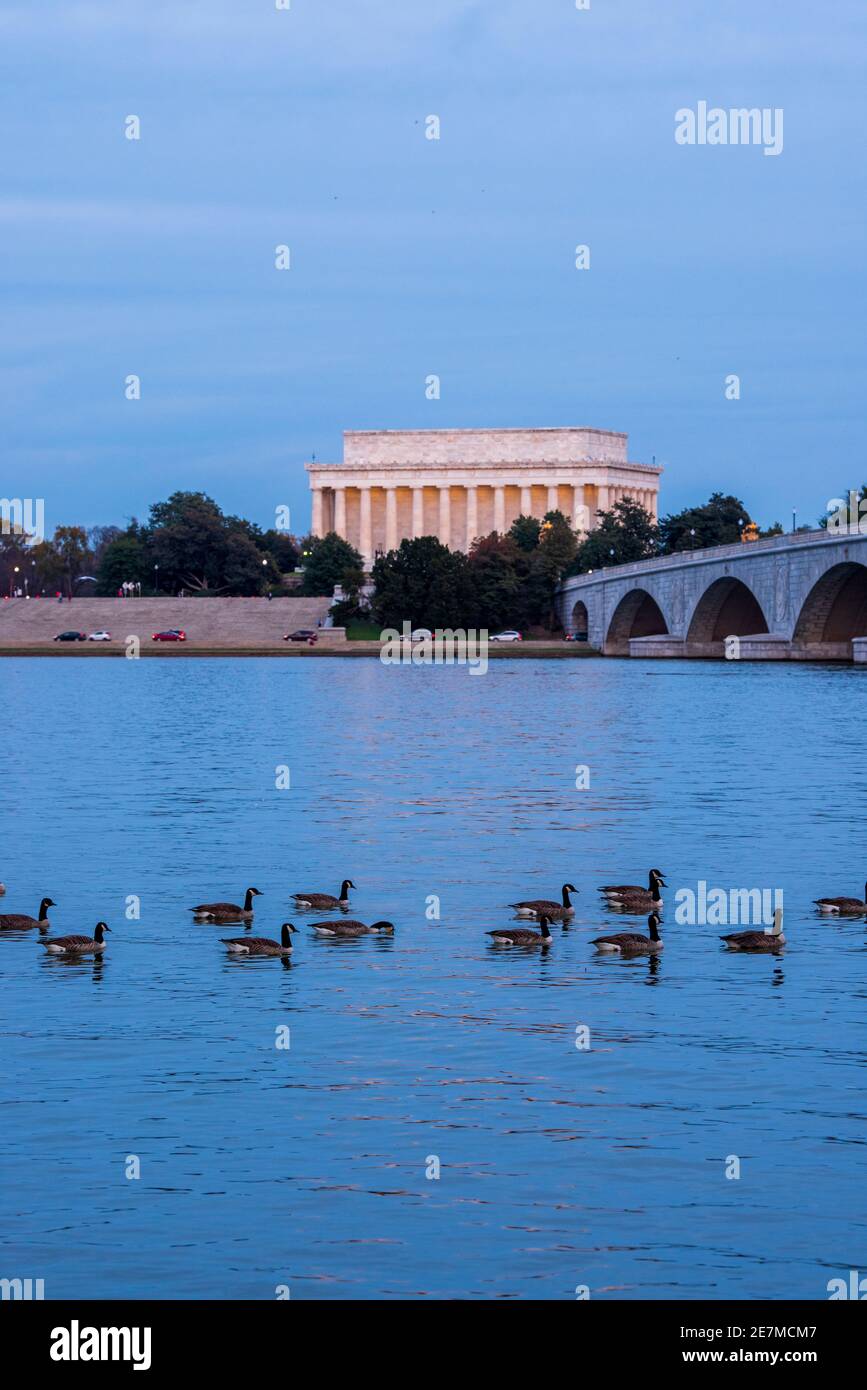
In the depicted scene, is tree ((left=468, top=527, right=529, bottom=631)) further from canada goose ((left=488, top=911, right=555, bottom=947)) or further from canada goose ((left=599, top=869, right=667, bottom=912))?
canada goose ((left=488, top=911, right=555, bottom=947))

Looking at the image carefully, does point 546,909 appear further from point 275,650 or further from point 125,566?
point 125,566

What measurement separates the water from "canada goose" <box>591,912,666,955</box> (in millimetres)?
422

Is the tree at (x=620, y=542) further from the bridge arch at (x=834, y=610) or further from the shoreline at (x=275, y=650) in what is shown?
the bridge arch at (x=834, y=610)

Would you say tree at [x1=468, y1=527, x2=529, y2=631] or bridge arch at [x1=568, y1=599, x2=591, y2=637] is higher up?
tree at [x1=468, y1=527, x2=529, y2=631]

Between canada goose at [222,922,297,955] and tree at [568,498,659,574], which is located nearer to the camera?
canada goose at [222,922,297,955]

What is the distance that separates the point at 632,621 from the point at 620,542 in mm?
23157

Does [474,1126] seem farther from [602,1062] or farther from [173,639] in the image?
[173,639]

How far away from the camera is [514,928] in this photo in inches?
1005

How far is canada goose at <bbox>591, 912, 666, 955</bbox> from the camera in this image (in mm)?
24656

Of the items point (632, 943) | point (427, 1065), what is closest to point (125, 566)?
point (632, 943)

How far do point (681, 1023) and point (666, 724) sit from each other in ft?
161

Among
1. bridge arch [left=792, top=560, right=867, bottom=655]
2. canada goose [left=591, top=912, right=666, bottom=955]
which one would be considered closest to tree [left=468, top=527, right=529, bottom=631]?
bridge arch [left=792, top=560, right=867, bottom=655]

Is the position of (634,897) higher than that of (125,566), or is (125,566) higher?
(125,566)
